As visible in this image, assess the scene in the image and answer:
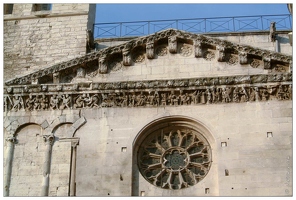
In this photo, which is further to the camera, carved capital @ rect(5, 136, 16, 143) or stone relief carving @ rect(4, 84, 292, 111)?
carved capital @ rect(5, 136, 16, 143)

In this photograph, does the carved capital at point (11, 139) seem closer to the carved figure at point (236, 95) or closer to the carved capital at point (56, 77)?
the carved capital at point (56, 77)

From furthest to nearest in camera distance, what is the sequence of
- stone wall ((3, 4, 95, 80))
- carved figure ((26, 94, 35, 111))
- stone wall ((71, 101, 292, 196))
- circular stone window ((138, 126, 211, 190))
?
stone wall ((3, 4, 95, 80)) < carved figure ((26, 94, 35, 111)) < circular stone window ((138, 126, 211, 190)) < stone wall ((71, 101, 292, 196))

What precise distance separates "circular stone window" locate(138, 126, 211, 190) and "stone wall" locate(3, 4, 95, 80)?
4.15 meters

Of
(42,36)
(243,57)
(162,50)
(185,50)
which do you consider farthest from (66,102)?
(243,57)

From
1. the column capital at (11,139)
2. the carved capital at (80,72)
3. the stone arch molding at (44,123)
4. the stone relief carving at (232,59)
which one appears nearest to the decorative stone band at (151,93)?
the stone arch molding at (44,123)

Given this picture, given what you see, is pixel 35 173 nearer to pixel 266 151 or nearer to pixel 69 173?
pixel 69 173

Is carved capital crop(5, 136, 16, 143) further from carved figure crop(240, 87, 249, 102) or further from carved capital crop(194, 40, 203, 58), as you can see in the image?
carved figure crop(240, 87, 249, 102)

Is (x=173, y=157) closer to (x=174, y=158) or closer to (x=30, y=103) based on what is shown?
(x=174, y=158)

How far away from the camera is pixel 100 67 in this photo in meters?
17.2

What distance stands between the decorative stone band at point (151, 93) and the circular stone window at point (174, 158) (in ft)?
2.65

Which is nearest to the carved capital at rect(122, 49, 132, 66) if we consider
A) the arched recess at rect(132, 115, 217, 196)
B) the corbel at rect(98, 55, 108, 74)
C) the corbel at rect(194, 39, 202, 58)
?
the corbel at rect(98, 55, 108, 74)

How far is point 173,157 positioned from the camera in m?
16.1

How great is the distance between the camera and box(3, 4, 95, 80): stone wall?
19.0 metres

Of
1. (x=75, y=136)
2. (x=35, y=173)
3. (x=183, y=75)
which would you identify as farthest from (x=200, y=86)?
(x=35, y=173)
